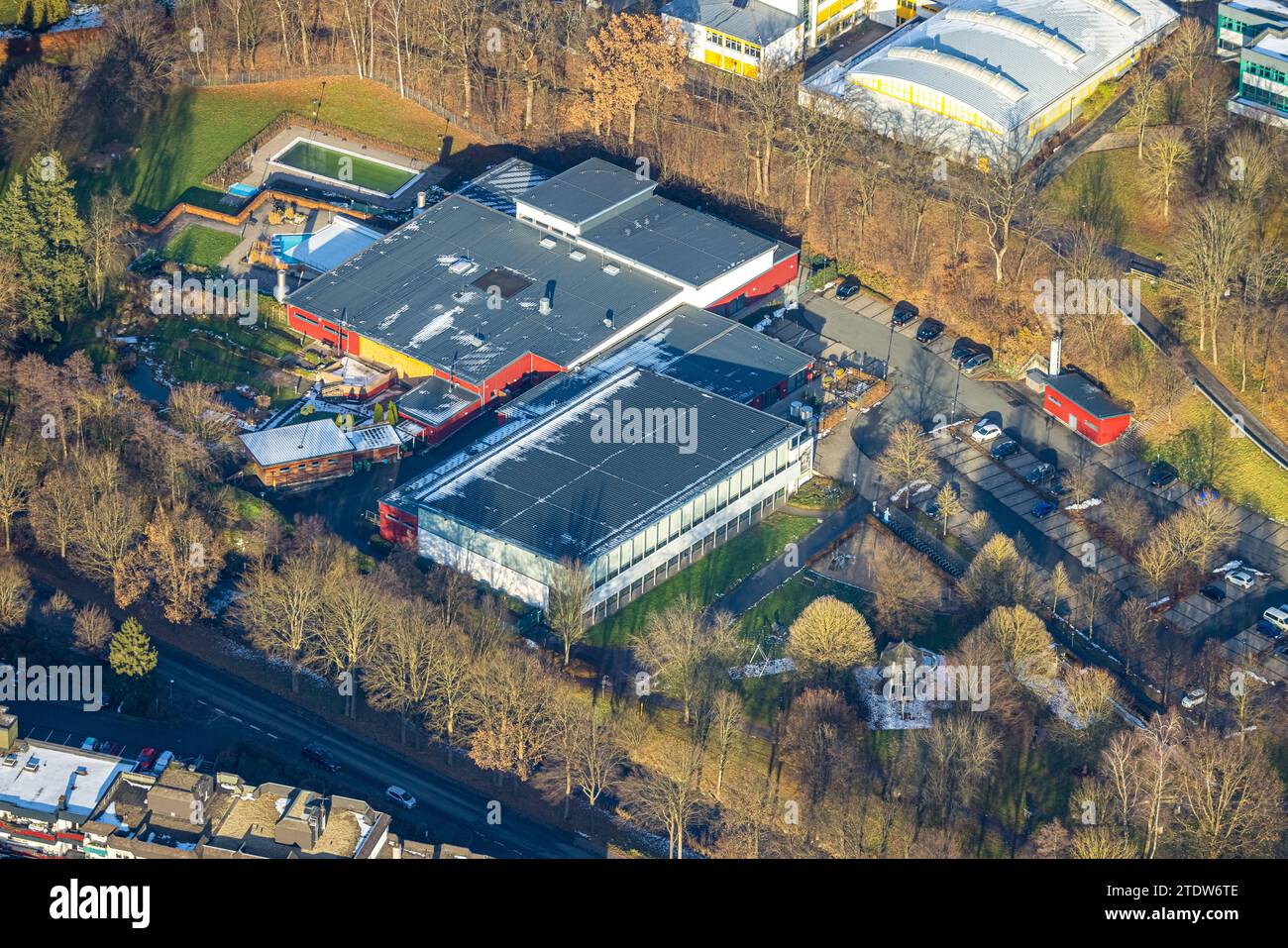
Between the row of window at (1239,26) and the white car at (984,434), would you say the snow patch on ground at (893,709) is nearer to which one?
the white car at (984,434)

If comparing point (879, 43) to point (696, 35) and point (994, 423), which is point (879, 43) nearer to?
point (696, 35)

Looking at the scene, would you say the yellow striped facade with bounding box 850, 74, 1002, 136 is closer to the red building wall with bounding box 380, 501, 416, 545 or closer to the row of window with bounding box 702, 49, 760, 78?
the row of window with bounding box 702, 49, 760, 78

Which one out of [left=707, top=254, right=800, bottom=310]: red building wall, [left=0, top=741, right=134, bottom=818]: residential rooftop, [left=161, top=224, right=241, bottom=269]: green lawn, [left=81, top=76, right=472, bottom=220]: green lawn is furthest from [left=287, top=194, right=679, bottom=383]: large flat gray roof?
[left=0, top=741, right=134, bottom=818]: residential rooftop

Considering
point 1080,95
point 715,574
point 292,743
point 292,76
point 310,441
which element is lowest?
point 292,743

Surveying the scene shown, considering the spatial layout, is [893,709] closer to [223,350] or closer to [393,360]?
[393,360]

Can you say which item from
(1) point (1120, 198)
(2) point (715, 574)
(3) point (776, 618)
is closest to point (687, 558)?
(2) point (715, 574)

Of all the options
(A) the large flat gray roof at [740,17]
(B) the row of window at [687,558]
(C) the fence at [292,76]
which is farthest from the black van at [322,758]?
(A) the large flat gray roof at [740,17]
